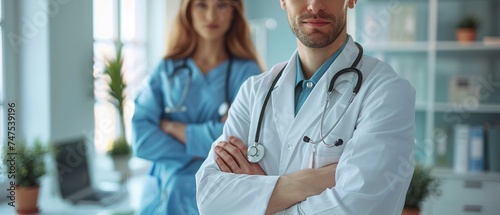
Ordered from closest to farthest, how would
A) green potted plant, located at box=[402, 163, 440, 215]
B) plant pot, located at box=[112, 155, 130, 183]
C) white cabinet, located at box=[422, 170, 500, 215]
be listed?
1. green potted plant, located at box=[402, 163, 440, 215]
2. plant pot, located at box=[112, 155, 130, 183]
3. white cabinet, located at box=[422, 170, 500, 215]

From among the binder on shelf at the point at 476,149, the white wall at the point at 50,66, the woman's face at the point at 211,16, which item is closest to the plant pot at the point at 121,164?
the white wall at the point at 50,66

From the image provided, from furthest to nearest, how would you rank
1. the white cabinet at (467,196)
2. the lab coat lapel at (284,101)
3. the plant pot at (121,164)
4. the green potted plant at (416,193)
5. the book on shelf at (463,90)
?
the book on shelf at (463,90) < the white cabinet at (467,196) < the plant pot at (121,164) < the green potted plant at (416,193) < the lab coat lapel at (284,101)

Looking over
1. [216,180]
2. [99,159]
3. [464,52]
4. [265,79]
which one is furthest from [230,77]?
[464,52]

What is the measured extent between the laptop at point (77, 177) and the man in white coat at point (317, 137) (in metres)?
1.26

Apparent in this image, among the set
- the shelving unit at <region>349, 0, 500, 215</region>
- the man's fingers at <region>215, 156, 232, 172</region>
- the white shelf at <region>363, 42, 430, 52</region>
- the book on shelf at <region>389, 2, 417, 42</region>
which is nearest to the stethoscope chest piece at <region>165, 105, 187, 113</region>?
the man's fingers at <region>215, 156, 232, 172</region>

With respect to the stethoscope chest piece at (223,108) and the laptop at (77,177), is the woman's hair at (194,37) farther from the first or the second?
the laptop at (77,177)

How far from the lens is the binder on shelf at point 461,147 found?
2997mm

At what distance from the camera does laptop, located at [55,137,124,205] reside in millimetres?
2312

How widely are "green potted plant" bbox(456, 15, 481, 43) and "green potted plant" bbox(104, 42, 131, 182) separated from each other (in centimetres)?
199

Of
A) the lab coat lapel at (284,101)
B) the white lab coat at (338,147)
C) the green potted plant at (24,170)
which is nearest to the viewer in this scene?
the white lab coat at (338,147)

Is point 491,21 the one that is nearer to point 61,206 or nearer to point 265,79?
point 265,79

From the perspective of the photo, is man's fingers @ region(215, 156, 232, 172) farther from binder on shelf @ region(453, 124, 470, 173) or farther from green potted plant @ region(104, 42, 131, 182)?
binder on shelf @ region(453, 124, 470, 173)

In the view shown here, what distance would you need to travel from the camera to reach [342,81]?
3.81 ft

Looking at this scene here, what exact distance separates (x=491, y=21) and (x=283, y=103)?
8.19 ft
